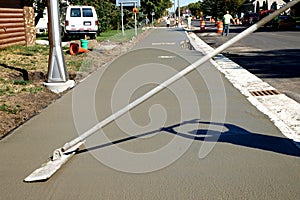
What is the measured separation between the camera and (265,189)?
473cm

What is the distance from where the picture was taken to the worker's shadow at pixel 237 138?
20.0ft

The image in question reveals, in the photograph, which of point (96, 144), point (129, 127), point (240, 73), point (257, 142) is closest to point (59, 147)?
point (96, 144)

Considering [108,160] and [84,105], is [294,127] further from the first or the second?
[84,105]

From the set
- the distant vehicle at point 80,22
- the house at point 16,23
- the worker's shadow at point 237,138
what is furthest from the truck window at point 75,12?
the worker's shadow at point 237,138

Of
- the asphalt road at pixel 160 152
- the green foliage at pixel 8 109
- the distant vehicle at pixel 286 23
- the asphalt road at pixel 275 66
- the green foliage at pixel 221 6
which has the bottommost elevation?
the asphalt road at pixel 160 152

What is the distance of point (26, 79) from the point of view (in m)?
12.5

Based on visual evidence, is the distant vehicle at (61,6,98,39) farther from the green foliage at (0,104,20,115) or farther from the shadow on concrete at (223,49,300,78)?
the green foliage at (0,104,20,115)

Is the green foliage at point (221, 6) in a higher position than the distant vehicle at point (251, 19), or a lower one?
higher

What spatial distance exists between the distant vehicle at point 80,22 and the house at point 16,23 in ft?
17.2

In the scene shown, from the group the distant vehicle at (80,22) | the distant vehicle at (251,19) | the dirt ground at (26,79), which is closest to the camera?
the dirt ground at (26,79)

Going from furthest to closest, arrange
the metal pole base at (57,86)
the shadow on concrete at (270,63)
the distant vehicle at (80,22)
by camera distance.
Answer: the distant vehicle at (80,22) → the shadow on concrete at (270,63) → the metal pole base at (57,86)

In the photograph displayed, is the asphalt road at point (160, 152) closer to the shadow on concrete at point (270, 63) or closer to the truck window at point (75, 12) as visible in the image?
the shadow on concrete at point (270, 63)

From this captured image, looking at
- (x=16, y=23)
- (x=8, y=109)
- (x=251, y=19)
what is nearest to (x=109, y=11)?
(x=16, y=23)

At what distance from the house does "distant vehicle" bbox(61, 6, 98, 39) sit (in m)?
5.23
